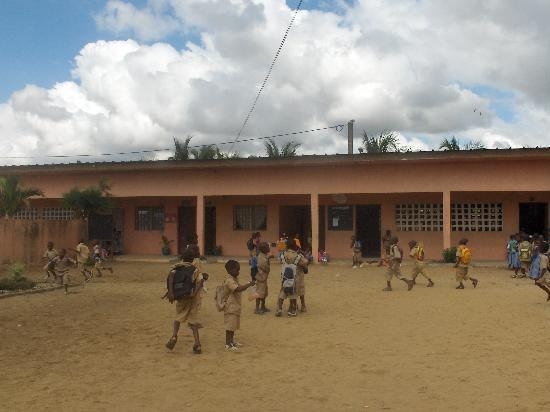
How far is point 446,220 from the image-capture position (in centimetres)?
1798

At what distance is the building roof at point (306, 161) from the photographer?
56.4ft

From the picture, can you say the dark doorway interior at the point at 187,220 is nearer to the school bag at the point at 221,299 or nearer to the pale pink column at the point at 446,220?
the pale pink column at the point at 446,220

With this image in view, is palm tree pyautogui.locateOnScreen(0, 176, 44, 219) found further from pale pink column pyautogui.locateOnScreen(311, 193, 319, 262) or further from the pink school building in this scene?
pale pink column pyautogui.locateOnScreen(311, 193, 319, 262)

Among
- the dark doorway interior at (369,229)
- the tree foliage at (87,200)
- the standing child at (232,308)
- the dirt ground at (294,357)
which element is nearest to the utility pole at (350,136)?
the dark doorway interior at (369,229)

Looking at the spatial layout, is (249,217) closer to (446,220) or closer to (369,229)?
(369,229)

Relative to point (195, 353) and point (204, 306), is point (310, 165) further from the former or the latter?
point (195, 353)

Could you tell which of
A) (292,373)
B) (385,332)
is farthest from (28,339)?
(385,332)

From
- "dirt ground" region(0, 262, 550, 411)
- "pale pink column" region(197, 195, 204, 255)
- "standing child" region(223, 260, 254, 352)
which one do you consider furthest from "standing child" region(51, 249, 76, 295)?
"pale pink column" region(197, 195, 204, 255)

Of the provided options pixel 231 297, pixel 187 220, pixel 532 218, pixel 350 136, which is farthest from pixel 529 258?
pixel 350 136

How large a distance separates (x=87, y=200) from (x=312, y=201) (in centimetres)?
775

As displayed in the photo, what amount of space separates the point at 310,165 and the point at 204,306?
9693mm

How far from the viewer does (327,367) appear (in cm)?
592

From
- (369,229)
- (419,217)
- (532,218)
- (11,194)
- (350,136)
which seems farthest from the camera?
(350,136)

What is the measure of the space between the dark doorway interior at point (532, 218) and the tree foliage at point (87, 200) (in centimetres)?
1425
